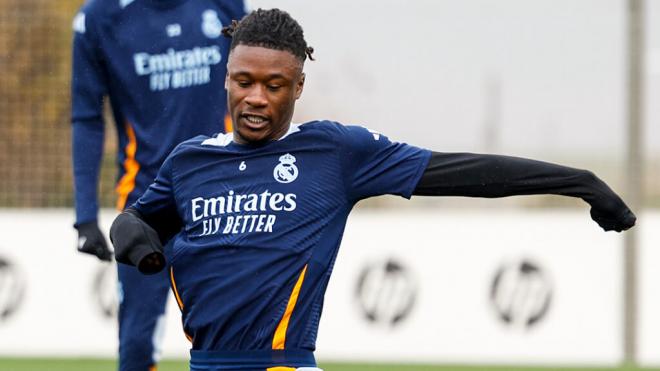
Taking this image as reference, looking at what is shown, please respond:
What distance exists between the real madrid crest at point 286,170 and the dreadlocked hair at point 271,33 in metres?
0.28

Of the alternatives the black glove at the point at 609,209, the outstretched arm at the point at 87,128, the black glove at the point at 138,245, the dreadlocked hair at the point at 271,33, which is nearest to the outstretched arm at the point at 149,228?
the black glove at the point at 138,245

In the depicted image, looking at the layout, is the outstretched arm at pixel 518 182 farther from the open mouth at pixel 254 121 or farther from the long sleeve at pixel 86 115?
the long sleeve at pixel 86 115

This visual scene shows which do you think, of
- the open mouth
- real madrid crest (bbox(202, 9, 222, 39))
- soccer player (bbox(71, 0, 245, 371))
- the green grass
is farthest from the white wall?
the open mouth

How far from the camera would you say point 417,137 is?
11672mm

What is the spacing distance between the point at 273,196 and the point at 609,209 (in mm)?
900

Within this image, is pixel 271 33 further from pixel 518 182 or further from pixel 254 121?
pixel 518 182

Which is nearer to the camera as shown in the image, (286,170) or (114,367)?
(286,170)

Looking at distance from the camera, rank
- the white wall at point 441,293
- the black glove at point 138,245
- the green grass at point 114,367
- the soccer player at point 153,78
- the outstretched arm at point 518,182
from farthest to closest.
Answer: the white wall at point 441,293, the green grass at point 114,367, the soccer player at point 153,78, the outstretched arm at point 518,182, the black glove at point 138,245

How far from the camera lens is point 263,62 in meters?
4.07

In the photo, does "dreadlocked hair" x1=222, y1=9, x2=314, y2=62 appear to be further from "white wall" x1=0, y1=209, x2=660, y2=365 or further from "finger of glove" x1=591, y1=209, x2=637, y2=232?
"white wall" x1=0, y1=209, x2=660, y2=365

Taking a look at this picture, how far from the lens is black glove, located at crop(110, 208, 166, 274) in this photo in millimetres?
3861

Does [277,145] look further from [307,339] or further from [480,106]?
[480,106]

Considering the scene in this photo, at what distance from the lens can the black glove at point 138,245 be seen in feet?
12.7

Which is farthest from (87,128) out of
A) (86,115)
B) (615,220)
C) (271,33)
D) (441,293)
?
→ (441,293)
